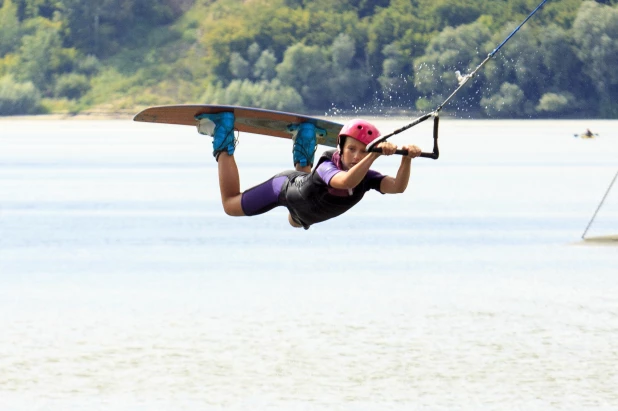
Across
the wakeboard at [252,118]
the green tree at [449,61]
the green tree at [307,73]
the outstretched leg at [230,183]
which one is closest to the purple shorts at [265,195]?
the outstretched leg at [230,183]

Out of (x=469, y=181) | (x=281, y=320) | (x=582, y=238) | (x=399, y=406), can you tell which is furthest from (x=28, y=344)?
(x=469, y=181)

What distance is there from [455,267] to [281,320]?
380 inches

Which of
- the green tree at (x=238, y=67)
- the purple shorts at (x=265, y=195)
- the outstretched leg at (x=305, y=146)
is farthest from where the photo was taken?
the green tree at (x=238, y=67)

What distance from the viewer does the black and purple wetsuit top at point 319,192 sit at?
13.2 meters

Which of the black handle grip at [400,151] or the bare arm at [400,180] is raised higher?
the black handle grip at [400,151]

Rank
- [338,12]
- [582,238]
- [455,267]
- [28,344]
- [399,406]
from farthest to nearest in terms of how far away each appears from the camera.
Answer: [338,12] → [582,238] → [455,267] → [28,344] → [399,406]

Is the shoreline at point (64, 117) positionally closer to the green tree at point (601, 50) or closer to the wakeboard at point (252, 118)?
the green tree at point (601, 50)

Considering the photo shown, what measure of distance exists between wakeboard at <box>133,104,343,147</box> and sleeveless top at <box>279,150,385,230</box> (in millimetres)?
1172

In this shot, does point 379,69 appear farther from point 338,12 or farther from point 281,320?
point 281,320

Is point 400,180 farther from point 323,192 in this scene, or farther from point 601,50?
point 601,50

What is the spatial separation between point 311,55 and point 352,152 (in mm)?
137237

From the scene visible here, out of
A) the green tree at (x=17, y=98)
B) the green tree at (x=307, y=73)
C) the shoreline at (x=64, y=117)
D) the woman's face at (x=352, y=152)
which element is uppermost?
the woman's face at (x=352, y=152)

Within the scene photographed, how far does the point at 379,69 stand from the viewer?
151000 mm

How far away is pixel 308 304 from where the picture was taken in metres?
31.6
